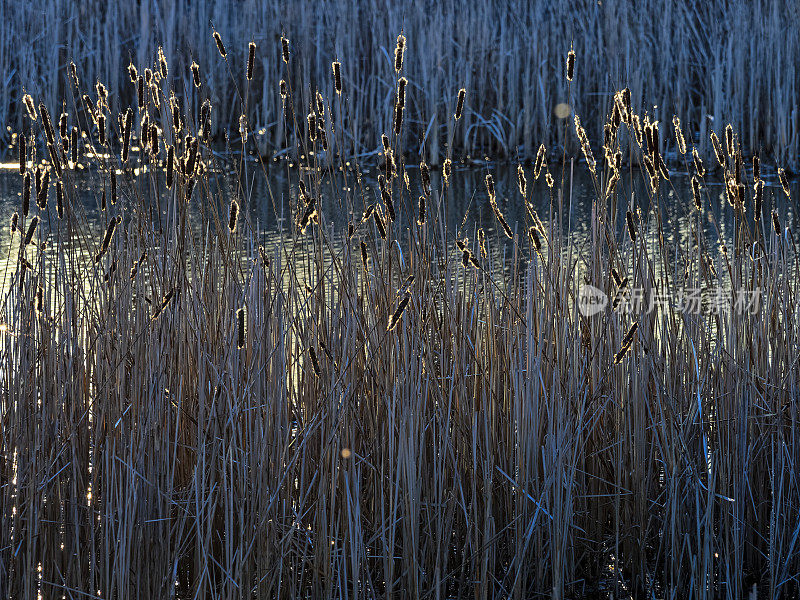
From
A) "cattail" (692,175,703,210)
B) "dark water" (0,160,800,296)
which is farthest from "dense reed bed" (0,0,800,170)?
"cattail" (692,175,703,210)

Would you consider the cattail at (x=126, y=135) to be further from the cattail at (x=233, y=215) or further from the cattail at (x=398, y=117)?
the cattail at (x=398, y=117)

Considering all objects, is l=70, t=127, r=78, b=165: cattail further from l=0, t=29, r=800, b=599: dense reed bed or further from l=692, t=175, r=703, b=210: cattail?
l=692, t=175, r=703, b=210: cattail

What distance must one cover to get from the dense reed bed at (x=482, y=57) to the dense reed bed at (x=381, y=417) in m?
5.23

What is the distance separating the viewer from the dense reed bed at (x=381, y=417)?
5.22ft

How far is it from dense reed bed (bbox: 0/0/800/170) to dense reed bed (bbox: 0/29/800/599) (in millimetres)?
5226

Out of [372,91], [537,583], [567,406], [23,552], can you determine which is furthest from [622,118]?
[372,91]

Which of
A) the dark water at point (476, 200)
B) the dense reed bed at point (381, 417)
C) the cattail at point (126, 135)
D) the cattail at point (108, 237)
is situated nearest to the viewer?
the dense reed bed at point (381, 417)

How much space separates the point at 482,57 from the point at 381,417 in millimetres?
6102

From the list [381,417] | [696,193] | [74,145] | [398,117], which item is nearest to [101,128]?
[74,145]

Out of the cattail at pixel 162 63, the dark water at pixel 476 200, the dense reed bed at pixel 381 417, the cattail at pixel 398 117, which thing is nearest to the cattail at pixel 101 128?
the dense reed bed at pixel 381 417

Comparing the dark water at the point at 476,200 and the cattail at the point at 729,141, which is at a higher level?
the dark water at the point at 476,200

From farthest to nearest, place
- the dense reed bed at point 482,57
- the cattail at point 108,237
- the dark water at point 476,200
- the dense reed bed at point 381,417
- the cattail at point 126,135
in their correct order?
the dense reed bed at point 482,57, the dark water at point 476,200, the cattail at point 126,135, the cattail at point 108,237, the dense reed bed at point 381,417

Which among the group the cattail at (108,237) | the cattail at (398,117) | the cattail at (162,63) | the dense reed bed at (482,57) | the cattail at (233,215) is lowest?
the cattail at (108,237)

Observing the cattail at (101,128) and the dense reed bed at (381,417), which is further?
the cattail at (101,128)
